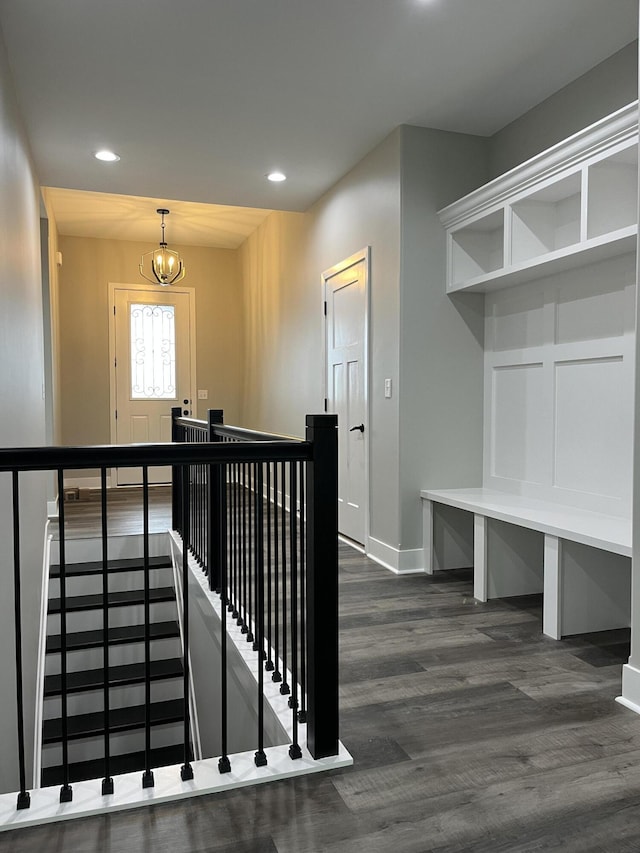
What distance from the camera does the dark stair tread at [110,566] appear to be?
14.4 feet

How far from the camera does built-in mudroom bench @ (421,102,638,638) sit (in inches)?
113

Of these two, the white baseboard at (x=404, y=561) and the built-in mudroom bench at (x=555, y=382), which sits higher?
the built-in mudroom bench at (x=555, y=382)

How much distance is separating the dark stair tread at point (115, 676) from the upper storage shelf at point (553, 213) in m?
2.98

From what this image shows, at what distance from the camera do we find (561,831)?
1551mm

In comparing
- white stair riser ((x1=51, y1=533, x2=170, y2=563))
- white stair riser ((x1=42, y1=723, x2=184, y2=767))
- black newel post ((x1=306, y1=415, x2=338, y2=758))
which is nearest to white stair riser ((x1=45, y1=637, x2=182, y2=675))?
white stair riser ((x1=42, y1=723, x2=184, y2=767))

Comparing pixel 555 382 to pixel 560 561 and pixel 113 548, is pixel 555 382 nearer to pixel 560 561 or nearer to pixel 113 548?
pixel 560 561

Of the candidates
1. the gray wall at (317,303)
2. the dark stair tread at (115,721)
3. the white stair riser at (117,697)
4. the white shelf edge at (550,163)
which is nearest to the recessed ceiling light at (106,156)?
the gray wall at (317,303)

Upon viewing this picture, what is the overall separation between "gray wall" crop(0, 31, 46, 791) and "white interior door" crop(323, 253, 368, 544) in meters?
2.10

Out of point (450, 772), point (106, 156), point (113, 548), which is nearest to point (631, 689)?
point (450, 772)

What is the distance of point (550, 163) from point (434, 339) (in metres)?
1.24

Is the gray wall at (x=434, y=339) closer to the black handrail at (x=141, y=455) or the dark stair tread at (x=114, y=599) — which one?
the dark stair tread at (x=114, y=599)

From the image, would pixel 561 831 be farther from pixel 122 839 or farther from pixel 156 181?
pixel 156 181

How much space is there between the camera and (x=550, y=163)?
306cm

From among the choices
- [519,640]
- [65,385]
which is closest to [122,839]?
[519,640]
